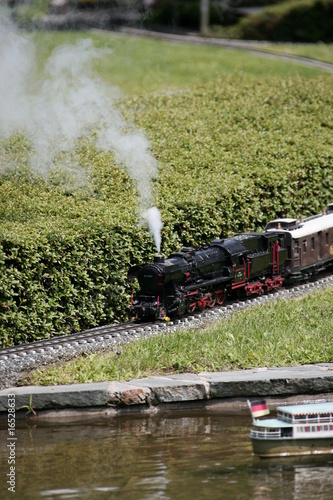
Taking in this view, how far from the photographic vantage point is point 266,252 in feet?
69.4

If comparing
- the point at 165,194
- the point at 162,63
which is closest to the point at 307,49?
the point at 162,63

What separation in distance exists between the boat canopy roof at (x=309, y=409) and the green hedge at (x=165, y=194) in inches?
276

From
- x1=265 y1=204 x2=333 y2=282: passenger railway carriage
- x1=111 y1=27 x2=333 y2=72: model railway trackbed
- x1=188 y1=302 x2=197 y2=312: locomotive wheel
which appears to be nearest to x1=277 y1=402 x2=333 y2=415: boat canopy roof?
x1=188 y1=302 x2=197 y2=312: locomotive wheel

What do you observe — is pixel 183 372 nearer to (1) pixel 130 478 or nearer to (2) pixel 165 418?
(2) pixel 165 418

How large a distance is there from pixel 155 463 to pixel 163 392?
2447 millimetres

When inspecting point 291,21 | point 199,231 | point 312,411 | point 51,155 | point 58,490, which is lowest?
point 58,490

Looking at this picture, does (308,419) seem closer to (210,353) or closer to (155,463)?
(155,463)

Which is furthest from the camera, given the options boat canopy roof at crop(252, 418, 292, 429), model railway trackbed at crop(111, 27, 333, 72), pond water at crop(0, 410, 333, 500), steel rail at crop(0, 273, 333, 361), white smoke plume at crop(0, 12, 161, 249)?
model railway trackbed at crop(111, 27, 333, 72)

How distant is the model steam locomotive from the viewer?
18188mm

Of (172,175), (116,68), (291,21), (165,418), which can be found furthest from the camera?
(291,21)

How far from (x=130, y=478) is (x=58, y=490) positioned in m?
0.99

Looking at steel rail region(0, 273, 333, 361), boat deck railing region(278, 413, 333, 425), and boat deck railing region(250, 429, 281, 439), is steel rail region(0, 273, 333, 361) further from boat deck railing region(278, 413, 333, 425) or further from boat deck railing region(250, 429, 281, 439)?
boat deck railing region(278, 413, 333, 425)

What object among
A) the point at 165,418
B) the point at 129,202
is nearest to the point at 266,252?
the point at 129,202

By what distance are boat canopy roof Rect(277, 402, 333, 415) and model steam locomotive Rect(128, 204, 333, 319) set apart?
20.2ft
